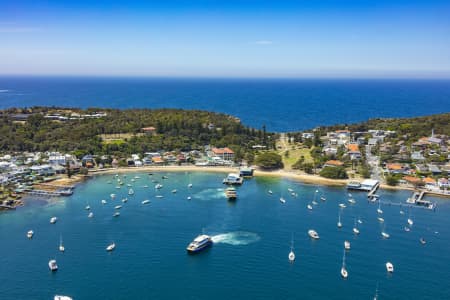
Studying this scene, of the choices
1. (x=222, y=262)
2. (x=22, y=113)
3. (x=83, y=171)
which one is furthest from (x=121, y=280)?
(x=22, y=113)

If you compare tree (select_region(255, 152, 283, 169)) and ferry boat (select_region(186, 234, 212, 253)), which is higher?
tree (select_region(255, 152, 283, 169))

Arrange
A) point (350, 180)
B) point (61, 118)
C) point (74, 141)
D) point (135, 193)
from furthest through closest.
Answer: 1. point (61, 118)
2. point (74, 141)
3. point (350, 180)
4. point (135, 193)

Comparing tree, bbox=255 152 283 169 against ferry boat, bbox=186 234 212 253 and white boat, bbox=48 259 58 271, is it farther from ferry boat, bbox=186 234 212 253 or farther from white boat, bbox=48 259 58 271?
white boat, bbox=48 259 58 271

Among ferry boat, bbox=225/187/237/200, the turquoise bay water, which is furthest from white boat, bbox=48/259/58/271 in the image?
ferry boat, bbox=225/187/237/200

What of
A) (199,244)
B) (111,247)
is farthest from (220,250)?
(111,247)

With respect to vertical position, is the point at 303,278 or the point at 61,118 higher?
the point at 61,118

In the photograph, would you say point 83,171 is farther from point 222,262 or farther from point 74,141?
point 222,262

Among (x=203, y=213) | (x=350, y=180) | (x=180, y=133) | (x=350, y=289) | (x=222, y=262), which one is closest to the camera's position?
(x=350, y=289)
